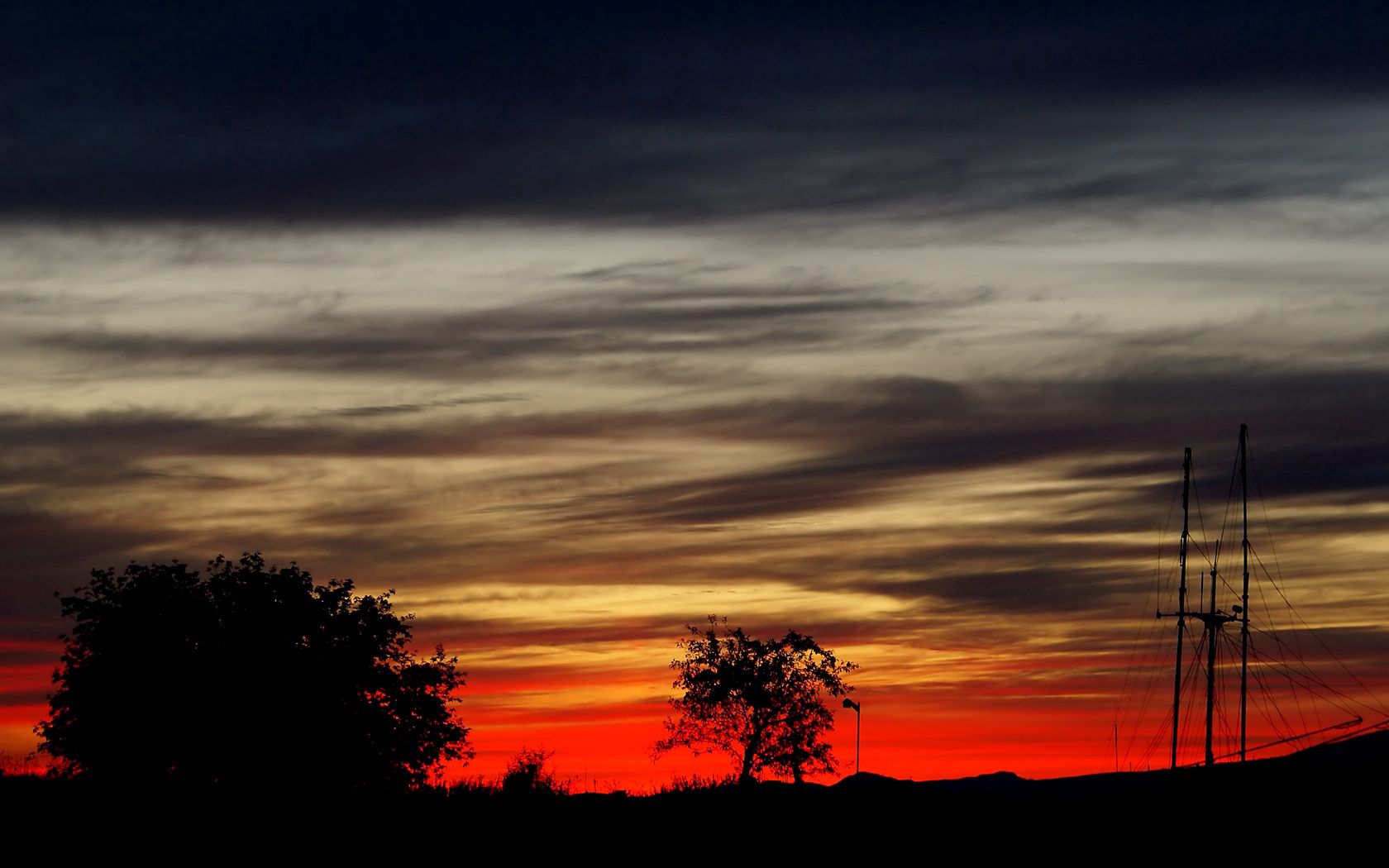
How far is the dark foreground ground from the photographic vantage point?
2256cm

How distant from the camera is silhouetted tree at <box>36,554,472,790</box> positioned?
68000 mm

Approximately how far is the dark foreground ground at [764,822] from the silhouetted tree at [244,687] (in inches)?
1672

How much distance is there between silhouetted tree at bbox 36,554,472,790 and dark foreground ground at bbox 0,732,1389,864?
139ft

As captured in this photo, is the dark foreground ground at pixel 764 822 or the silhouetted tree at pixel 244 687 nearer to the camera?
the dark foreground ground at pixel 764 822

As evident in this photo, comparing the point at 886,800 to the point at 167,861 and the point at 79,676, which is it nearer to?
the point at 167,861

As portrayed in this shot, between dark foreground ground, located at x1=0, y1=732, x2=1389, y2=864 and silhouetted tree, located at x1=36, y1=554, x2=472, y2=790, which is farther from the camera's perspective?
silhouetted tree, located at x1=36, y1=554, x2=472, y2=790

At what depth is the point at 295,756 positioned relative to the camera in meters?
69.2

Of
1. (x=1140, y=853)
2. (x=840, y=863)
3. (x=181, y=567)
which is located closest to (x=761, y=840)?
(x=840, y=863)

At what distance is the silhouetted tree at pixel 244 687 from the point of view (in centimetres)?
6800

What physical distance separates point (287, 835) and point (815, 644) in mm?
75022

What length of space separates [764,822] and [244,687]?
5053 centimetres

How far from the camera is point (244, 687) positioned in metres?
69.8

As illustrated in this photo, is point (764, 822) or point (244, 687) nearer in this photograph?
point (764, 822)

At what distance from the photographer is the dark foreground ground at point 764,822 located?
22562mm
